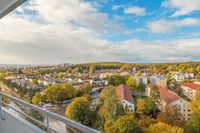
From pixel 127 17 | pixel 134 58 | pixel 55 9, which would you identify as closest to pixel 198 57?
pixel 134 58

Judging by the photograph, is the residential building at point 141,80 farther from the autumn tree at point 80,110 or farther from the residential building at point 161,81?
the autumn tree at point 80,110

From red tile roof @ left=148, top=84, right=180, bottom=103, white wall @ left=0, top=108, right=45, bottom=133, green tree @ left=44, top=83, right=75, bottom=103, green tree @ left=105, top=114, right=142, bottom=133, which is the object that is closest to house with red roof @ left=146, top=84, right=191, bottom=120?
red tile roof @ left=148, top=84, right=180, bottom=103

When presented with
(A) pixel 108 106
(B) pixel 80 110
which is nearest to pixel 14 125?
(B) pixel 80 110

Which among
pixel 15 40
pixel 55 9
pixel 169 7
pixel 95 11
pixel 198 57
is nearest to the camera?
pixel 198 57

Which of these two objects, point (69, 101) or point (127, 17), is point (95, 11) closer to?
point (127, 17)

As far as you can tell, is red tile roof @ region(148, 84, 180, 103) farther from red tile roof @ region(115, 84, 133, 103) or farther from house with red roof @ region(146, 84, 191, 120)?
red tile roof @ region(115, 84, 133, 103)
